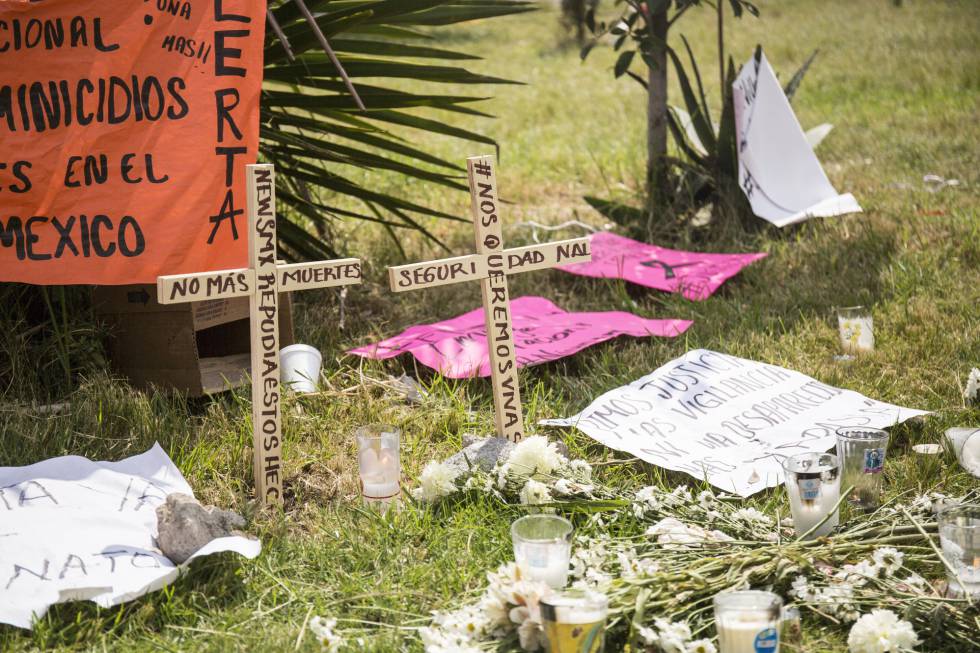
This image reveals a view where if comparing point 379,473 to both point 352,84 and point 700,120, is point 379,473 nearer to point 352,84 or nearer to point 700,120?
point 352,84

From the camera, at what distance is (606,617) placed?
5.31 feet

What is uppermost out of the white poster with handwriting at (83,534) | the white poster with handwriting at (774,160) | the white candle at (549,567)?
the white poster with handwriting at (774,160)

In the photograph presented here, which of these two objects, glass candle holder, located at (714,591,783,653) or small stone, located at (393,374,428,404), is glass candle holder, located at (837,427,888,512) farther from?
small stone, located at (393,374,428,404)

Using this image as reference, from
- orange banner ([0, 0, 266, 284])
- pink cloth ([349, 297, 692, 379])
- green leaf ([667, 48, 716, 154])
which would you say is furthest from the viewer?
green leaf ([667, 48, 716, 154])

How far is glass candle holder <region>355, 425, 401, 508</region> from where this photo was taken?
7.17 feet

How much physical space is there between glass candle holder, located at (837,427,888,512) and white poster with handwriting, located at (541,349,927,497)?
0.20 m

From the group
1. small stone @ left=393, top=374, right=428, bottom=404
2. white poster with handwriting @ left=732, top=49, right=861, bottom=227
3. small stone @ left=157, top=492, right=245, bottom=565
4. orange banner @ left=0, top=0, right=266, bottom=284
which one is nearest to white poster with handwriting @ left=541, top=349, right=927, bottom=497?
small stone @ left=393, top=374, right=428, bottom=404

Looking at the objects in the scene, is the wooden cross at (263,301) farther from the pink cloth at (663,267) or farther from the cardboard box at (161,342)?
the pink cloth at (663,267)

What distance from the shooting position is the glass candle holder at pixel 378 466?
2.19m

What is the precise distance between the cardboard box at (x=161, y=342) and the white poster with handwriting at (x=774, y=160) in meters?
2.30

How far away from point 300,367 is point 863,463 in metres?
1.54

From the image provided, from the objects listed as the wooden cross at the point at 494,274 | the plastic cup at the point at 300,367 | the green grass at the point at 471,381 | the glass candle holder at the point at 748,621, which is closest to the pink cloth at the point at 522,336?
the green grass at the point at 471,381

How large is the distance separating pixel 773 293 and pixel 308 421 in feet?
5.91

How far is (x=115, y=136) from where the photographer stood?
2623 millimetres
